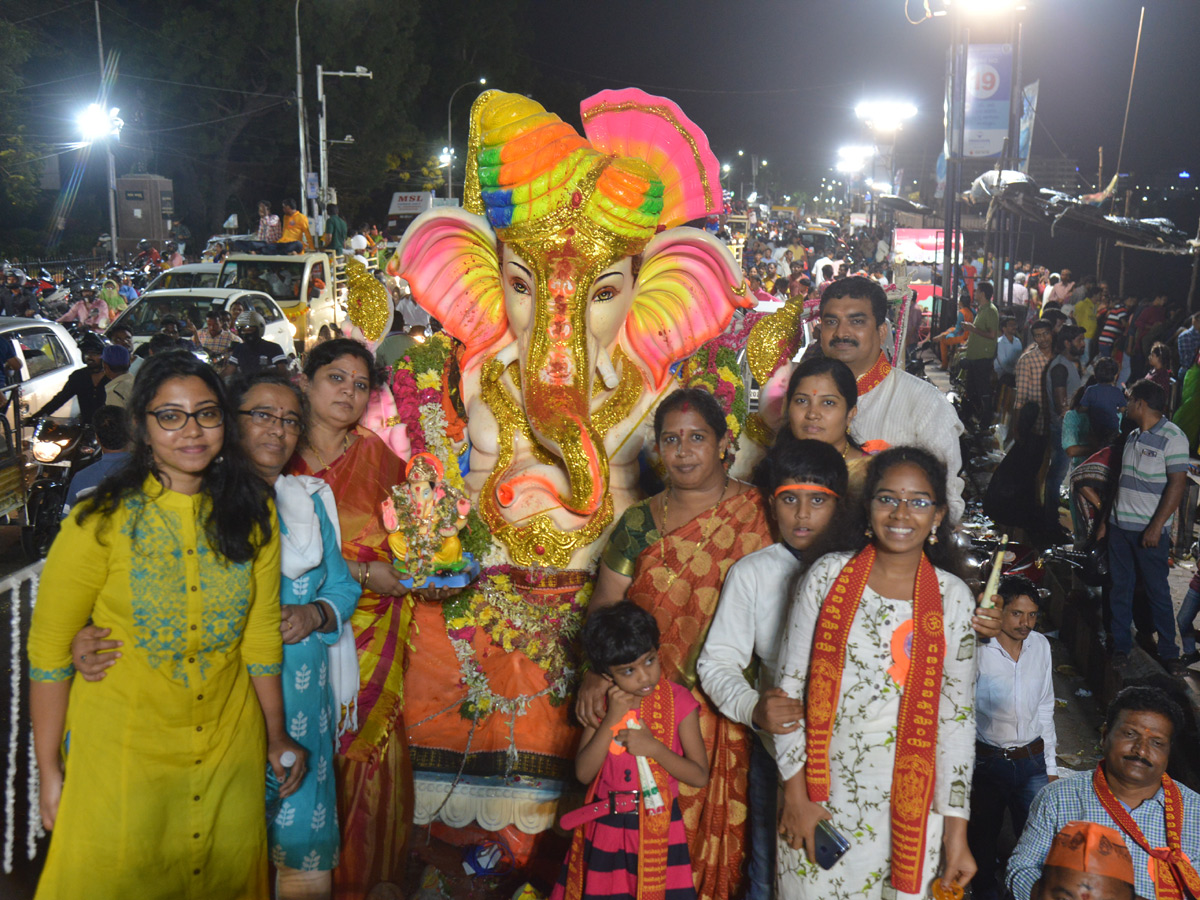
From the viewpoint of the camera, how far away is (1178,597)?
6926mm

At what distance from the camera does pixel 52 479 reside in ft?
26.7

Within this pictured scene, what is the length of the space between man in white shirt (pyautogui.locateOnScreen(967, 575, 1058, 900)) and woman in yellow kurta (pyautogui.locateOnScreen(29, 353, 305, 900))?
2.49 metres

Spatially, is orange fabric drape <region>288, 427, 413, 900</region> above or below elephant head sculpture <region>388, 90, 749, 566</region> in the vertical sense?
below

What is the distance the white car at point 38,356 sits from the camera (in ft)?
30.3

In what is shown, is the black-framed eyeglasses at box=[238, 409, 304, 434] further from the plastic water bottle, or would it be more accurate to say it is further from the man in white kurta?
the man in white kurta

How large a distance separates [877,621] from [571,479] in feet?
5.35

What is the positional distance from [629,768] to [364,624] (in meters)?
1.28

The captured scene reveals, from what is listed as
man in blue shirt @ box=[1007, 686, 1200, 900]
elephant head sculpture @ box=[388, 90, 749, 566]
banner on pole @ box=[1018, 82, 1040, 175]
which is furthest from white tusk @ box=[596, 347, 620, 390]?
banner on pole @ box=[1018, 82, 1040, 175]

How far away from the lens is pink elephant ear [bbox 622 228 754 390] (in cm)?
447

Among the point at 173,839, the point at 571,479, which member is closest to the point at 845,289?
the point at 571,479

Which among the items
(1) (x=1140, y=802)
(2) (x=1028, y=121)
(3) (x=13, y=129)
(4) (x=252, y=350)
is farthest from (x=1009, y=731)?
(3) (x=13, y=129)

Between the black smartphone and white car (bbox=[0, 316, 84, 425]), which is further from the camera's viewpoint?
white car (bbox=[0, 316, 84, 425])

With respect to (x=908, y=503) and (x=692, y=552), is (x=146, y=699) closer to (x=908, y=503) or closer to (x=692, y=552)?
(x=692, y=552)

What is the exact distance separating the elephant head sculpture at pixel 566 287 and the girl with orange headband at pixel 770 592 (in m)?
1.06
